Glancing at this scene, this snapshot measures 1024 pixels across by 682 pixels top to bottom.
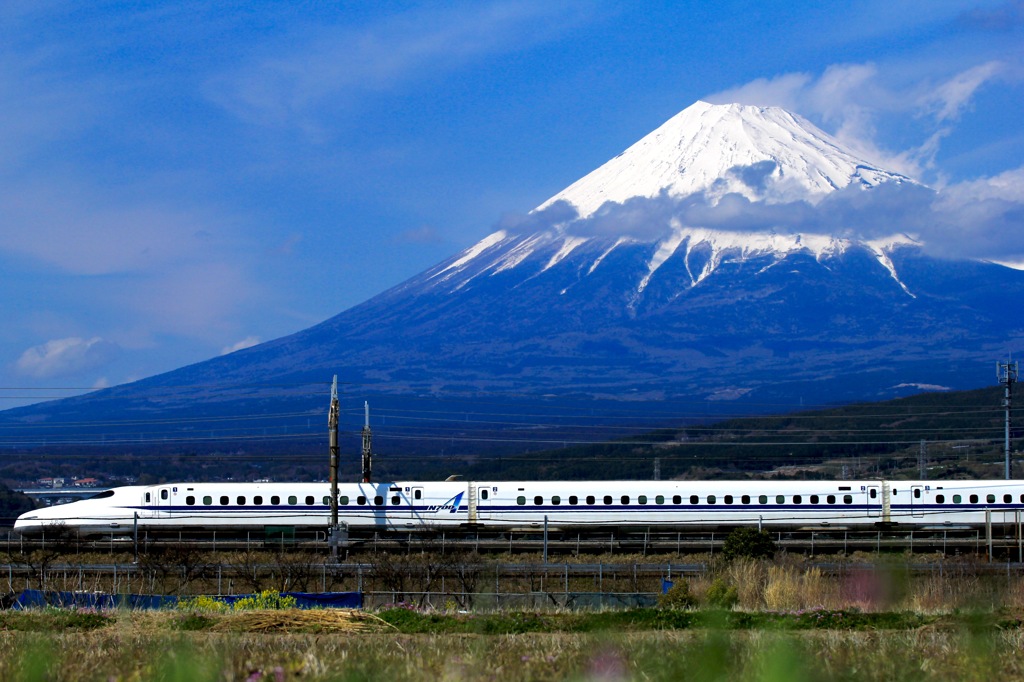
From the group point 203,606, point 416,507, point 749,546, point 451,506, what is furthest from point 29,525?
point 203,606

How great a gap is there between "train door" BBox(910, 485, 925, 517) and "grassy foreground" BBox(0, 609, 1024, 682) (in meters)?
33.4

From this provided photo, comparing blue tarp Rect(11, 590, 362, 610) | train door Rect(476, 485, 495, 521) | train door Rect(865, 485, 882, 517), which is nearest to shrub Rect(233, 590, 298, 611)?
blue tarp Rect(11, 590, 362, 610)

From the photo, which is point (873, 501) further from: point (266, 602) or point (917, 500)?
point (266, 602)

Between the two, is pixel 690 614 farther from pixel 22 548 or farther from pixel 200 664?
pixel 22 548

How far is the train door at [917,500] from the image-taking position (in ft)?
188

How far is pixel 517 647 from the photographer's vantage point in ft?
59.2

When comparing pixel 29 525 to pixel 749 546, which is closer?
pixel 749 546

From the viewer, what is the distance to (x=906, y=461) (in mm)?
133750

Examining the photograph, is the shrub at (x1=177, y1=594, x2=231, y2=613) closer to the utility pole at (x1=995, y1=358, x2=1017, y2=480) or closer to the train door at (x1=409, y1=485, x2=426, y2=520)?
the train door at (x1=409, y1=485, x2=426, y2=520)

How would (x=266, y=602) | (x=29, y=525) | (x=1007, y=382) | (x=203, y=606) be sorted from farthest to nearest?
1. (x=1007, y=382)
2. (x=29, y=525)
3. (x=266, y=602)
4. (x=203, y=606)

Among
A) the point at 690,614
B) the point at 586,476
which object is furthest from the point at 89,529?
the point at 586,476

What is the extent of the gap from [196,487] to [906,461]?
305 feet

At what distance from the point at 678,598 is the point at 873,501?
28481 millimetres

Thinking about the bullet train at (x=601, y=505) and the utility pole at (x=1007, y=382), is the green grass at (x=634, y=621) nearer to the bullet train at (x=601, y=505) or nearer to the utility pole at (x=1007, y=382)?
the bullet train at (x=601, y=505)
